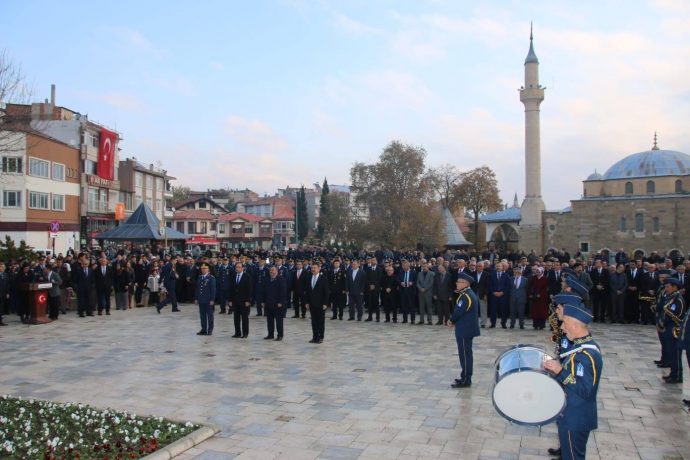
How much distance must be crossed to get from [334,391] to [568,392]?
4.90 meters

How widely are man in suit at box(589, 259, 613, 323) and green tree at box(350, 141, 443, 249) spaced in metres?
32.7

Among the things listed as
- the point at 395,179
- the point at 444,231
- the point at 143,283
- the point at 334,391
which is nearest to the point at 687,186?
the point at 444,231

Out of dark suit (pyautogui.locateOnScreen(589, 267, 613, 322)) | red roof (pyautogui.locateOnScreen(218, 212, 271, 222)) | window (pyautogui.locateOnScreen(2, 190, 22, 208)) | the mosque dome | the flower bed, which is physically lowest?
the flower bed

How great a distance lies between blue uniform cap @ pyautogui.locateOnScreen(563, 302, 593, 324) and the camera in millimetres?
4645

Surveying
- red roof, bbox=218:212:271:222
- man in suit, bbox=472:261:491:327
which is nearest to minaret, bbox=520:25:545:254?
man in suit, bbox=472:261:491:327

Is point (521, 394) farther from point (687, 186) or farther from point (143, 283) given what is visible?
point (687, 186)

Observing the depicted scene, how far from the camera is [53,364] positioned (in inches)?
428

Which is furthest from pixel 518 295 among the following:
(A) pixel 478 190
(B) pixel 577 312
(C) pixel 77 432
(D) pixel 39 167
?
(A) pixel 478 190

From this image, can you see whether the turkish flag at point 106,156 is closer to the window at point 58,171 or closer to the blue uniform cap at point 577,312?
the window at point 58,171

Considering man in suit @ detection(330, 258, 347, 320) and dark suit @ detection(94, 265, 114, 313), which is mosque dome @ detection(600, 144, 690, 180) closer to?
man in suit @ detection(330, 258, 347, 320)

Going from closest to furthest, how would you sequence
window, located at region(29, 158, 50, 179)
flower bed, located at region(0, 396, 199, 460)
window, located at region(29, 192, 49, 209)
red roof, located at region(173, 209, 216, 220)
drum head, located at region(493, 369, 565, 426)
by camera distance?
drum head, located at region(493, 369, 565, 426) → flower bed, located at region(0, 396, 199, 460) → window, located at region(29, 158, 50, 179) → window, located at region(29, 192, 49, 209) → red roof, located at region(173, 209, 216, 220)

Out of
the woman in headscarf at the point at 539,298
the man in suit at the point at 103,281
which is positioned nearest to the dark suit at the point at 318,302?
the woman in headscarf at the point at 539,298

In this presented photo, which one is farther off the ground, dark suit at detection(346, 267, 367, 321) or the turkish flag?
the turkish flag

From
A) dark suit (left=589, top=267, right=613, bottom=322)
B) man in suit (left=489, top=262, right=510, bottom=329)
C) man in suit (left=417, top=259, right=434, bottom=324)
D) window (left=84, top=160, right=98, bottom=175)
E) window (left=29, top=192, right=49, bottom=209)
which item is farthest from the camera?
window (left=84, top=160, right=98, bottom=175)
